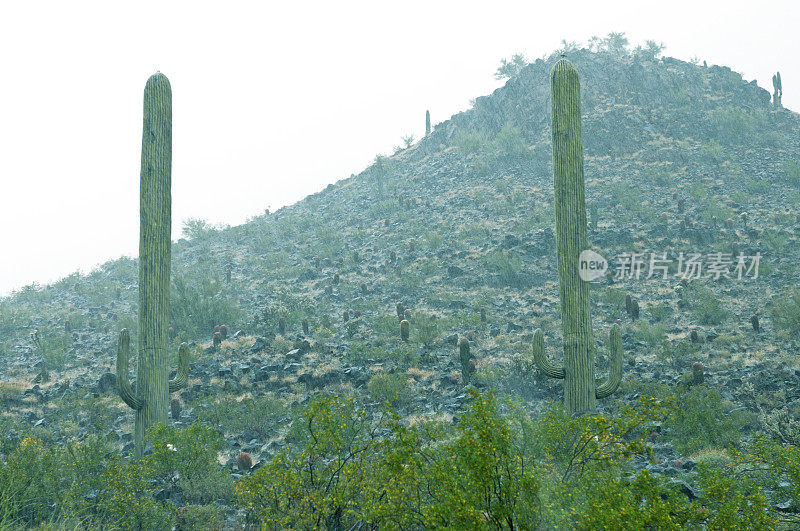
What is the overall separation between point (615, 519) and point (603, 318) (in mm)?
13540

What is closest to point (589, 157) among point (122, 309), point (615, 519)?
point (122, 309)

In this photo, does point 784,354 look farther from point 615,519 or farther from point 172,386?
point 172,386

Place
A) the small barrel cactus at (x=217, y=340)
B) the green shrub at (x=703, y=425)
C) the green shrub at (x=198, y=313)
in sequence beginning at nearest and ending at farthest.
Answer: the green shrub at (x=703, y=425), the small barrel cactus at (x=217, y=340), the green shrub at (x=198, y=313)

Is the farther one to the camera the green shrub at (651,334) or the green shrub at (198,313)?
the green shrub at (198,313)

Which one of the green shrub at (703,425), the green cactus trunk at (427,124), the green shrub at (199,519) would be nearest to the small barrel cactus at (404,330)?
the green shrub at (703,425)

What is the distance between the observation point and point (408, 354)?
531 inches

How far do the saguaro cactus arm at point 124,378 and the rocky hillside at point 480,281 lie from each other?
75.7 inches

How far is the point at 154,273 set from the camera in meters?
8.17

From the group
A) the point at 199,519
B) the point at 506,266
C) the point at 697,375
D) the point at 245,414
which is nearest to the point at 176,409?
the point at 245,414

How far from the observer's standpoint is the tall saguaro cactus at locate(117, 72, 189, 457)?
7.86 m

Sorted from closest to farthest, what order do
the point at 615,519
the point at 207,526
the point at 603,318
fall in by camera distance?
the point at 615,519, the point at 207,526, the point at 603,318

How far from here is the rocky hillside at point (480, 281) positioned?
11.6 metres

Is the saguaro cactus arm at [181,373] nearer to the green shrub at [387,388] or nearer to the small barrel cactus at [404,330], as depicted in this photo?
the green shrub at [387,388]

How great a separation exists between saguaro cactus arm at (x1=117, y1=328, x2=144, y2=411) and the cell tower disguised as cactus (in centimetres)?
589
